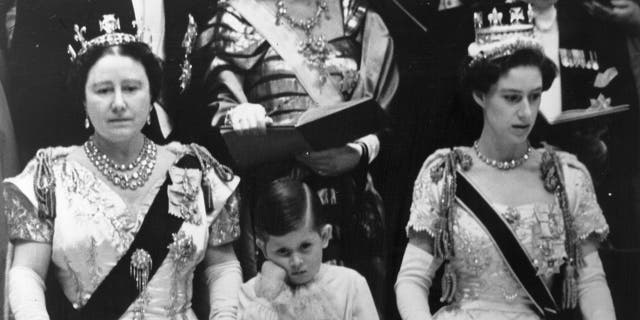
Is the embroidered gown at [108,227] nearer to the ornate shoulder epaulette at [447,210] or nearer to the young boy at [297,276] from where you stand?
the young boy at [297,276]

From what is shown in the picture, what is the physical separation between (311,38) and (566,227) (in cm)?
100

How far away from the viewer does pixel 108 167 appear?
9.29ft

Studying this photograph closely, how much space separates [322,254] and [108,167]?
709 mm

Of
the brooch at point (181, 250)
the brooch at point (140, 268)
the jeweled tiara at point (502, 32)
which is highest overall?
the jeweled tiara at point (502, 32)

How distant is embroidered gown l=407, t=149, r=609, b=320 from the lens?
284 cm

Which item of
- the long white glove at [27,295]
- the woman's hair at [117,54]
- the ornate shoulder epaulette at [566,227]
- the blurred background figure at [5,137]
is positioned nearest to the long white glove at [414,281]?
the ornate shoulder epaulette at [566,227]

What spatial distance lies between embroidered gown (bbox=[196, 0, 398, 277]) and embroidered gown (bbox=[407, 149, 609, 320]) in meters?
0.20

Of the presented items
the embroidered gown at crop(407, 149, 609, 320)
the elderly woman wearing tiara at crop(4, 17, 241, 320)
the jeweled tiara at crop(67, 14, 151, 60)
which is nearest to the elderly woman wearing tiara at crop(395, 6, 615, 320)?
the embroidered gown at crop(407, 149, 609, 320)

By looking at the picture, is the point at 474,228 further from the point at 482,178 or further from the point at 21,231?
the point at 21,231

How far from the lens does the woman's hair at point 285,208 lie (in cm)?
286

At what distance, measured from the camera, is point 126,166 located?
2840mm

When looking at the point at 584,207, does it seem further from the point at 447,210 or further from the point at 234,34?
the point at 234,34

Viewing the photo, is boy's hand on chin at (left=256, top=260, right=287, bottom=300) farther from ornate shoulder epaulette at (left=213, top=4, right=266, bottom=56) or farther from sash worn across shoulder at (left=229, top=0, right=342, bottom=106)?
ornate shoulder epaulette at (left=213, top=4, right=266, bottom=56)

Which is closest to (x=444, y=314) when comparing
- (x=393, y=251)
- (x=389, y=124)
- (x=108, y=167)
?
(x=393, y=251)
